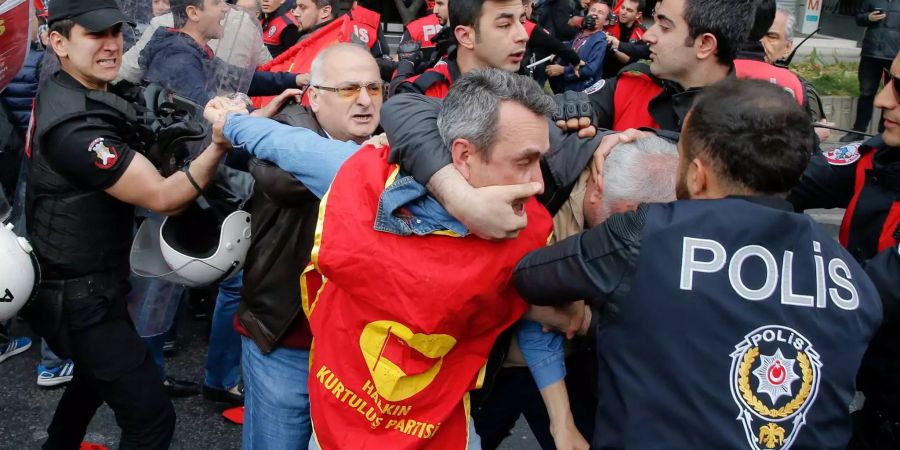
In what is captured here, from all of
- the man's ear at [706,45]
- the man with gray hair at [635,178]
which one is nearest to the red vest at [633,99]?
the man's ear at [706,45]

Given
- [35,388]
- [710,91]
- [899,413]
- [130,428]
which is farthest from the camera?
[35,388]

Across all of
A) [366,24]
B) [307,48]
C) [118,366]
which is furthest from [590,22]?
[118,366]

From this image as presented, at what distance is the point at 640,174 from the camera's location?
78.6 inches

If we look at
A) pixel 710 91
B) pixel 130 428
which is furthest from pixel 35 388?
pixel 710 91

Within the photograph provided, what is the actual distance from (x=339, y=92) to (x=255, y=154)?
49 centimetres

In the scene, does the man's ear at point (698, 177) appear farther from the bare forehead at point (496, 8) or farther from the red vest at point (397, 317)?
the bare forehead at point (496, 8)

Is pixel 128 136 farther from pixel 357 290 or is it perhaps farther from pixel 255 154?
pixel 357 290

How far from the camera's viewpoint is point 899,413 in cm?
236

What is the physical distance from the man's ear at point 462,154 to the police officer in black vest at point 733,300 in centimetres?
35

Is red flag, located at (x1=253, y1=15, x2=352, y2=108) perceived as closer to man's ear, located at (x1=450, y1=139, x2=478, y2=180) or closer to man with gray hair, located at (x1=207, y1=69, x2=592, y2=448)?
man with gray hair, located at (x1=207, y1=69, x2=592, y2=448)

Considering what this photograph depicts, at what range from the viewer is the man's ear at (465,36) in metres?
3.49

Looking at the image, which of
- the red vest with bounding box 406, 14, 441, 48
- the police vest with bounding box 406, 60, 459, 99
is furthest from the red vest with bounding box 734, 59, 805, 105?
the red vest with bounding box 406, 14, 441, 48

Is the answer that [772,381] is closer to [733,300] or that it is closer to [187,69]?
[733,300]

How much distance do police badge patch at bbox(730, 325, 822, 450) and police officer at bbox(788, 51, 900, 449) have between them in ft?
2.19
